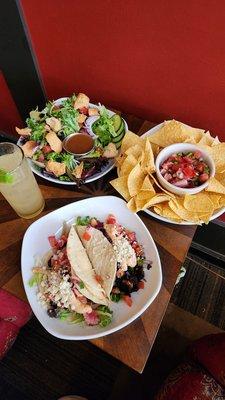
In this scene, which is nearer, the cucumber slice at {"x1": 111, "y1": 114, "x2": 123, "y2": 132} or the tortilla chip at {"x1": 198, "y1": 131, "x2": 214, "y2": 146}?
the tortilla chip at {"x1": 198, "y1": 131, "x2": 214, "y2": 146}

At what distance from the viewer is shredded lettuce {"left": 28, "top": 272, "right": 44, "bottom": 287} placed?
1.26 meters

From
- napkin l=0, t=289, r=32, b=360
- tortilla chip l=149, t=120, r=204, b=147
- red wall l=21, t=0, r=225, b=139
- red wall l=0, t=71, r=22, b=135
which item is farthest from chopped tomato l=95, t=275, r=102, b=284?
red wall l=0, t=71, r=22, b=135

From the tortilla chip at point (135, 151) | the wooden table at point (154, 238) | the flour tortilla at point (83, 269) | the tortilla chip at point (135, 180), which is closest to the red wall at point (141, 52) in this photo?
the wooden table at point (154, 238)

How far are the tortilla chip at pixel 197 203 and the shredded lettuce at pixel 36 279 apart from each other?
65 cm

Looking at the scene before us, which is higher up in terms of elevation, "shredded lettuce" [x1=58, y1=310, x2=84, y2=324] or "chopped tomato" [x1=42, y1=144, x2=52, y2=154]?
"chopped tomato" [x1=42, y1=144, x2=52, y2=154]

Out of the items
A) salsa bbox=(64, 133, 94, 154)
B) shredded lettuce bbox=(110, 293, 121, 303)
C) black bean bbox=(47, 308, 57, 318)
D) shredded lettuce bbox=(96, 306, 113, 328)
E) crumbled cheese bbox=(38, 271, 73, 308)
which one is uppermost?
salsa bbox=(64, 133, 94, 154)

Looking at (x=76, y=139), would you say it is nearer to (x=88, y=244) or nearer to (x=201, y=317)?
(x=88, y=244)

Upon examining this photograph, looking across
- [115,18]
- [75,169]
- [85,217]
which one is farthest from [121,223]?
[115,18]

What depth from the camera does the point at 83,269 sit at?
125cm

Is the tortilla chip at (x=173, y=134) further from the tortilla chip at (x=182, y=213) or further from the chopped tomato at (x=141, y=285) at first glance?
the chopped tomato at (x=141, y=285)

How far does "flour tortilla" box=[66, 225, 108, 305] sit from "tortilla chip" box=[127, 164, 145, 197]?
11.5 inches

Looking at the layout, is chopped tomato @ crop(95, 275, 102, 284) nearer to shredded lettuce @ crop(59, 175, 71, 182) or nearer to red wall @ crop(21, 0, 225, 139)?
shredded lettuce @ crop(59, 175, 71, 182)

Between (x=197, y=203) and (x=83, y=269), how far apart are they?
0.53 metres

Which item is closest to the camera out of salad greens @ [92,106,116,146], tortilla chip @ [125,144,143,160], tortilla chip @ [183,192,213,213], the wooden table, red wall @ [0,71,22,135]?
the wooden table
